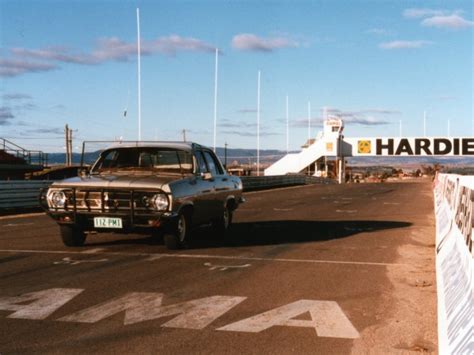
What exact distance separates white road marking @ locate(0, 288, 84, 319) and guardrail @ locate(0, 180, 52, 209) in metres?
14.0

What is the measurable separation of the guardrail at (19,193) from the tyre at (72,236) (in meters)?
10.4

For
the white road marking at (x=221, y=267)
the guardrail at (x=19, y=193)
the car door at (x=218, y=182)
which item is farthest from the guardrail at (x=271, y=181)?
the white road marking at (x=221, y=267)

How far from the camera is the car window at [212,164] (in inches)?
454

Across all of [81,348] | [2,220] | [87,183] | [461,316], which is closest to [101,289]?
[81,348]

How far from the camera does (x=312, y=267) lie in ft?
28.6

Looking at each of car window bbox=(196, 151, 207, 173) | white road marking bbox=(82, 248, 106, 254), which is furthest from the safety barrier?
white road marking bbox=(82, 248, 106, 254)

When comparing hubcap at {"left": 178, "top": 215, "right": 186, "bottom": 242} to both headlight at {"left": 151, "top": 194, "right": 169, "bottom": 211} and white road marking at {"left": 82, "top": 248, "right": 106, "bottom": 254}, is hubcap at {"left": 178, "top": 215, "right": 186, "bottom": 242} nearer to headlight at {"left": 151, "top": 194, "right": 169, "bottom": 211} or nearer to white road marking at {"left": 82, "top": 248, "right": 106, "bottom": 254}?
headlight at {"left": 151, "top": 194, "right": 169, "bottom": 211}

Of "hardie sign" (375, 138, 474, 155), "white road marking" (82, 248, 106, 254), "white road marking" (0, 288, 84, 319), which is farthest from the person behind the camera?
"hardie sign" (375, 138, 474, 155)

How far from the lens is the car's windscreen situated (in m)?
10.7

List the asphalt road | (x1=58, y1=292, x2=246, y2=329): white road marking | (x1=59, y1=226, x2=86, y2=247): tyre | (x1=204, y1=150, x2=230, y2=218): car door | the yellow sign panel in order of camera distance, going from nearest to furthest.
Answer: the asphalt road → (x1=58, y1=292, x2=246, y2=329): white road marking → (x1=59, y1=226, x2=86, y2=247): tyre → (x1=204, y1=150, x2=230, y2=218): car door → the yellow sign panel

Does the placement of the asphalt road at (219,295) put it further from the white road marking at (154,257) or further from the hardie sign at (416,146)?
the hardie sign at (416,146)

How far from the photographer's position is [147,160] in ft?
35.5

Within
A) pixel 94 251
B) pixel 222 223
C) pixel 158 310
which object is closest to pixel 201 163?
pixel 222 223

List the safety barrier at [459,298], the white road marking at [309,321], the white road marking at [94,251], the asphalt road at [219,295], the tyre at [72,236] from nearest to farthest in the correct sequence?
1. the safety barrier at [459,298]
2. the asphalt road at [219,295]
3. the white road marking at [309,321]
4. the white road marking at [94,251]
5. the tyre at [72,236]
